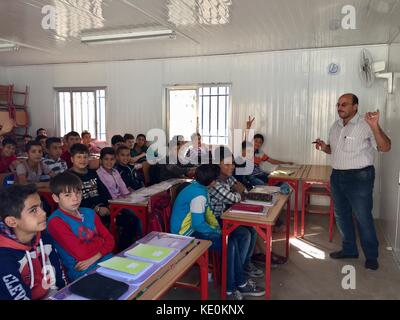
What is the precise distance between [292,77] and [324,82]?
48 centimetres

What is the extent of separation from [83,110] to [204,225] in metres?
5.16

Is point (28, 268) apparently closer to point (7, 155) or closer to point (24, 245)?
point (24, 245)

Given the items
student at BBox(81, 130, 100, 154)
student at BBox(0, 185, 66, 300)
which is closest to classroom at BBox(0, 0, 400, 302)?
student at BBox(0, 185, 66, 300)

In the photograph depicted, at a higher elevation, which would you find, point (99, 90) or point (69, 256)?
point (99, 90)

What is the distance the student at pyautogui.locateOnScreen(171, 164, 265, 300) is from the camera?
2547 millimetres

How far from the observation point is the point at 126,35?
4297 millimetres

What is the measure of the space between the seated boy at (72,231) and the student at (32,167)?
1.98m

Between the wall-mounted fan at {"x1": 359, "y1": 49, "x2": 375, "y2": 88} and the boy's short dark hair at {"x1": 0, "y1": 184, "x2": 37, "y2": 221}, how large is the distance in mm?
4668

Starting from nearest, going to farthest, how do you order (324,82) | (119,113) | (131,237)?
(131,237) → (324,82) → (119,113)

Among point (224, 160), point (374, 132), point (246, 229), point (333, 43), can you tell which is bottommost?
point (246, 229)

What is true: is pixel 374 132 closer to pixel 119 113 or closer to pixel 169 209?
pixel 169 209

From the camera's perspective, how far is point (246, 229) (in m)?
2.71

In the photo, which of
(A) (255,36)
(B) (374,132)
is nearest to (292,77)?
(A) (255,36)

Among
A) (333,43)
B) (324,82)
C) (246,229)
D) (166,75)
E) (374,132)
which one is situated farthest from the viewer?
(166,75)
